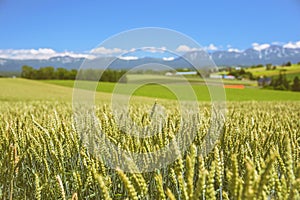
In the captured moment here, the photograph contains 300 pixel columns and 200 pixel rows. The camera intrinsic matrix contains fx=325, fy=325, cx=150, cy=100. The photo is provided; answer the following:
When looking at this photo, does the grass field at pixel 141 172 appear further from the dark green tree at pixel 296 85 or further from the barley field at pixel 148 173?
the dark green tree at pixel 296 85

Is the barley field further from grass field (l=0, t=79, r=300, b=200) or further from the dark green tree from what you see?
the dark green tree

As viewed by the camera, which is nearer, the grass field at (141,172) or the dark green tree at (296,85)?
the grass field at (141,172)

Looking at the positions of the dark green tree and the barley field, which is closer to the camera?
the barley field

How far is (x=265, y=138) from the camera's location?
186 cm

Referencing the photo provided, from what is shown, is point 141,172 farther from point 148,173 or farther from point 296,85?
point 296,85

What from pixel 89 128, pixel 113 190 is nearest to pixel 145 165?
pixel 113 190

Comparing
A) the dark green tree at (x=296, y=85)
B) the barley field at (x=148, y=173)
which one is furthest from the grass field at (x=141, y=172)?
the dark green tree at (x=296, y=85)

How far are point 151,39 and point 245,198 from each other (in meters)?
2.33

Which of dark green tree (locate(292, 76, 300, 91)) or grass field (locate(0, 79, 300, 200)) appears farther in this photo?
dark green tree (locate(292, 76, 300, 91))

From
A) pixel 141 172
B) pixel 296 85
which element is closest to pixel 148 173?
pixel 141 172

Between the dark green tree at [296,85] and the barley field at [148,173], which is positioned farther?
the dark green tree at [296,85]

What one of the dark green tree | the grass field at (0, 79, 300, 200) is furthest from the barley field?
the dark green tree

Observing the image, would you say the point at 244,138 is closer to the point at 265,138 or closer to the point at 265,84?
the point at 265,138

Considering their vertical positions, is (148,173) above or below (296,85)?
above
